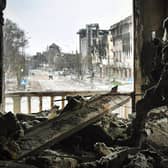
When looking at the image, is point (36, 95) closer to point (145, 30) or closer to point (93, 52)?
point (93, 52)

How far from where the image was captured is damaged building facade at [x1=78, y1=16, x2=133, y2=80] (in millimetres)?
4723

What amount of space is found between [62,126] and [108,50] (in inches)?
87.4

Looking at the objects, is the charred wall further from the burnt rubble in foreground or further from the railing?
the railing

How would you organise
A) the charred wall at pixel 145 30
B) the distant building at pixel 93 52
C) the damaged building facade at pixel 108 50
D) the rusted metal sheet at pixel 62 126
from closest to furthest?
1. the rusted metal sheet at pixel 62 126
2. the charred wall at pixel 145 30
3. the damaged building facade at pixel 108 50
4. the distant building at pixel 93 52

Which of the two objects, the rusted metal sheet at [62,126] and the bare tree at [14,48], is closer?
the rusted metal sheet at [62,126]

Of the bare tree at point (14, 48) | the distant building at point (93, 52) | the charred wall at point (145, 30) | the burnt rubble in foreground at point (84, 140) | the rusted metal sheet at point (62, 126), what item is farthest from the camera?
the distant building at point (93, 52)

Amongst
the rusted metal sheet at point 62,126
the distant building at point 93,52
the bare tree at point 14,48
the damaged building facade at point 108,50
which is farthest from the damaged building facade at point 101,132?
the bare tree at point 14,48

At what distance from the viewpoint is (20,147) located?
9.02 ft

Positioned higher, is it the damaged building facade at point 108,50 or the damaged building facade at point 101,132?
the damaged building facade at point 108,50

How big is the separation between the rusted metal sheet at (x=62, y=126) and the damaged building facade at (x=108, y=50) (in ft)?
3.75

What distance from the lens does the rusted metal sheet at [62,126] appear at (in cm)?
279

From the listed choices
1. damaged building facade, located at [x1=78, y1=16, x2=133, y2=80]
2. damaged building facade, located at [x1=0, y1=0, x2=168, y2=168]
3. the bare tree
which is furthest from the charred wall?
the bare tree

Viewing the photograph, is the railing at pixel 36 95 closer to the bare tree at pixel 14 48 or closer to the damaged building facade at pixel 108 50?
the bare tree at pixel 14 48

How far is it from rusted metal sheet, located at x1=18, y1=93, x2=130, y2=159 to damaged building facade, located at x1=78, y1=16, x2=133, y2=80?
1.14 metres
